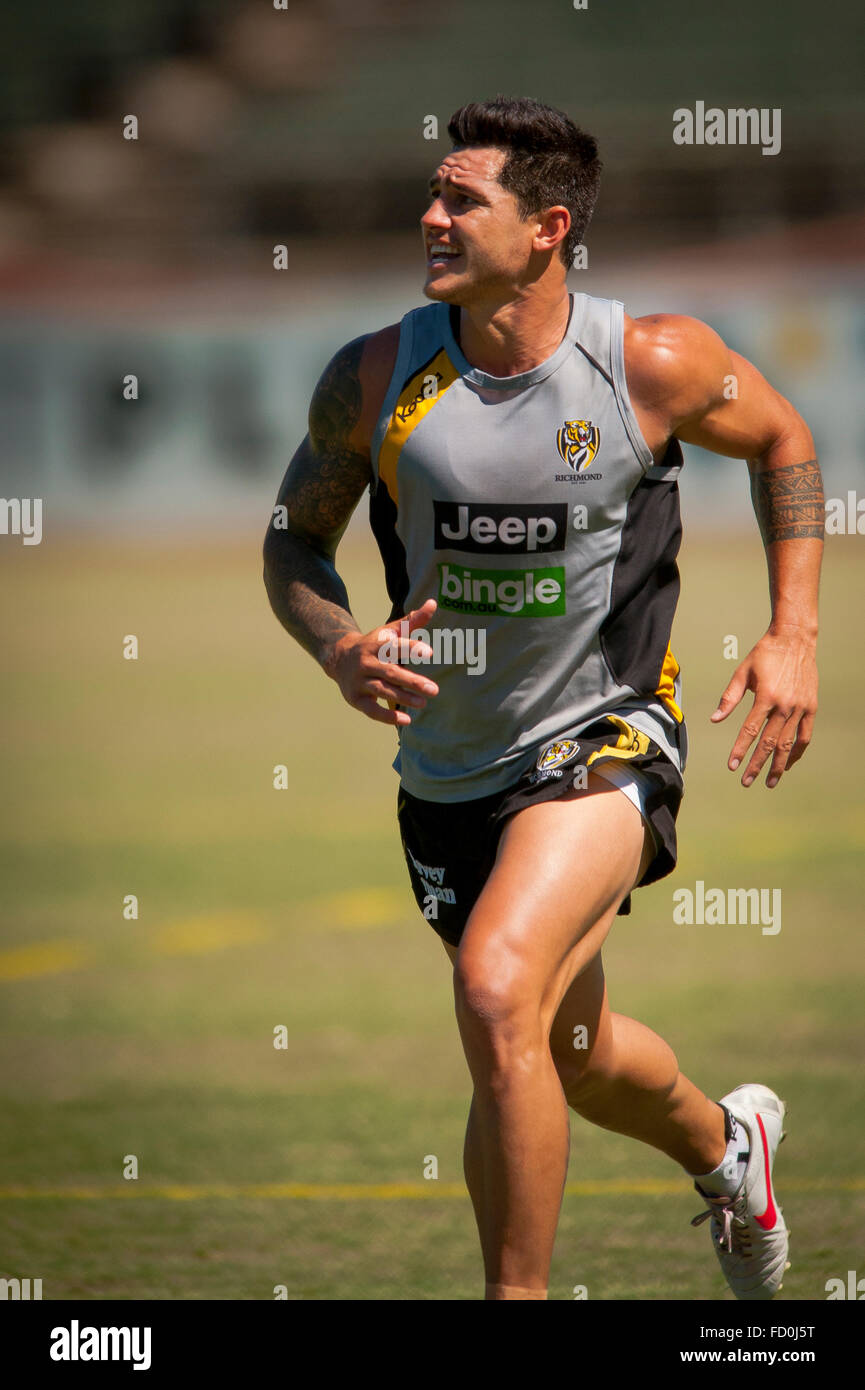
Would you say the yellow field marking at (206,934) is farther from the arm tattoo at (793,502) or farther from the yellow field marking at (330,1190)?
the arm tattoo at (793,502)

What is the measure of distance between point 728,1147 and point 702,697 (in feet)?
36.6

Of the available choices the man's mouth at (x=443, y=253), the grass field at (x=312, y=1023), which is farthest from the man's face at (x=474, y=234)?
the grass field at (x=312, y=1023)

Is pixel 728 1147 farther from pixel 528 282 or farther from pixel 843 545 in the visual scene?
pixel 843 545

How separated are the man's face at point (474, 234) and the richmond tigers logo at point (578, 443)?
0.32 metres

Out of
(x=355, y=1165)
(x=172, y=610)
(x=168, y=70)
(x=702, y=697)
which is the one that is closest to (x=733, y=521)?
(x=172, y=610)

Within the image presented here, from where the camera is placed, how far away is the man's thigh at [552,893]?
9.51ft

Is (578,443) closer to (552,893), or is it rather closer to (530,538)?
(530,538)

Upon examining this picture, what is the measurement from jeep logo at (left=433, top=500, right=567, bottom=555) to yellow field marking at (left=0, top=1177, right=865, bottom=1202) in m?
1.96

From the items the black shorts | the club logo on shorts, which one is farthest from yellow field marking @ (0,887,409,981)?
the club logo on shorts

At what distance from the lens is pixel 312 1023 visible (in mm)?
6211

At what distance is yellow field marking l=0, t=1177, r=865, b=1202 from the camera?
4.38 metres

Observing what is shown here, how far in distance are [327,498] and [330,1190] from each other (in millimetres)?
1949

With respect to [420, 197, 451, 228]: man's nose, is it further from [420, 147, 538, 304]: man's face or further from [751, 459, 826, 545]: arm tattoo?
[751, 459, 826, 545]: arm tattoo
